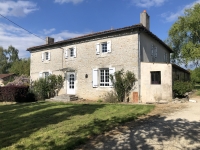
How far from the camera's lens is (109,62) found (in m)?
13.5

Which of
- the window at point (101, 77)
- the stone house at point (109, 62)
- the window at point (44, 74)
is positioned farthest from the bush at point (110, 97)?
the window at point (44, 74)

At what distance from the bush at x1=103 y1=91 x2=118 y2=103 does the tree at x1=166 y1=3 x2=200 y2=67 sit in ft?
47.3

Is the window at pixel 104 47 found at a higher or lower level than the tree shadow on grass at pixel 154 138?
higher

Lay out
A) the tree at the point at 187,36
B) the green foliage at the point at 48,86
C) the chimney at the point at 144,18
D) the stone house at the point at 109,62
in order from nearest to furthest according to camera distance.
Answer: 1. the stone house at the point at 109,62
2. the chimney at the point at 144,18
3. the green foliage at the point at 48,86
4. the tree at the point at 187,36

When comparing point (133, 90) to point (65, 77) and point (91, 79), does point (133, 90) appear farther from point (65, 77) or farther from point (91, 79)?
point (65, 77)

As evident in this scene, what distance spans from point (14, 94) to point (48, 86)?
3.03 meters

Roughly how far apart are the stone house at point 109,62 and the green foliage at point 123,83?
352 mm

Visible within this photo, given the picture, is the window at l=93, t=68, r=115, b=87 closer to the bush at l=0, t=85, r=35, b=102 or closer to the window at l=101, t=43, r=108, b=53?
the window at l=101, t=43, r=108, b=53

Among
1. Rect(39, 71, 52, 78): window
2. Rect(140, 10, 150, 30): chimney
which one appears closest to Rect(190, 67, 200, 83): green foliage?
Rect(140, 10, 150, 30): chimney

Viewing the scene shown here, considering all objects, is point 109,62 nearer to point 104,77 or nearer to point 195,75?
point 104,77

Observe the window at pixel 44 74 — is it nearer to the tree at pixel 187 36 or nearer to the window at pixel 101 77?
the window at pixel 101 77

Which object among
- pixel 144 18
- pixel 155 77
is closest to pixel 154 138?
pixel 155 77

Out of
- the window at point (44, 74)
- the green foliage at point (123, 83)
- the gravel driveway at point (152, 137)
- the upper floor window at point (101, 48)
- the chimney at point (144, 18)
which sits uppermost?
the chimney at point (144, 18)

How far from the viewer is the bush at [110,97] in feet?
42.1
